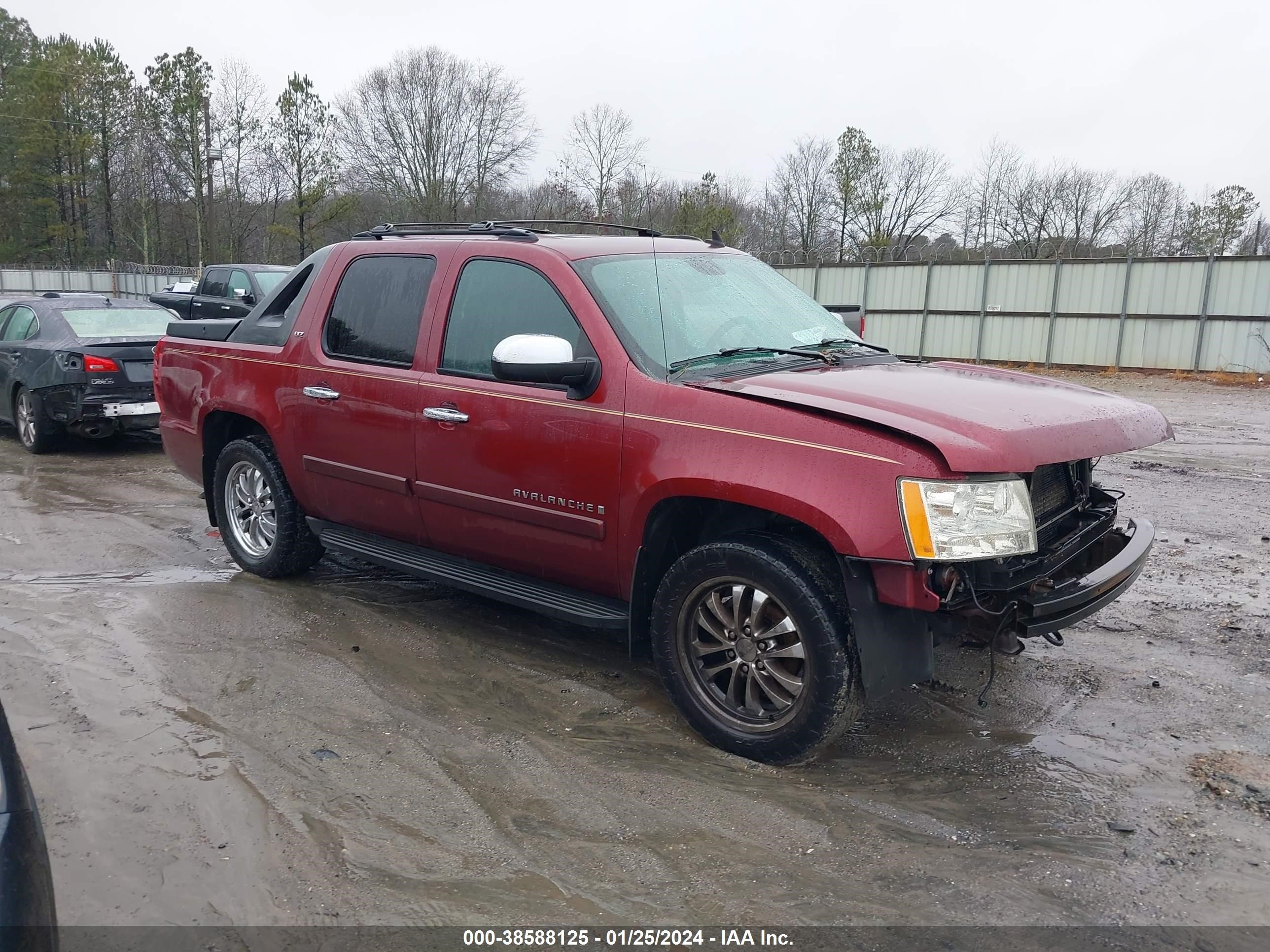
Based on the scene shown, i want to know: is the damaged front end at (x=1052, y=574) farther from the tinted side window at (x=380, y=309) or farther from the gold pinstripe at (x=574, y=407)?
the tinted side window at (x=380, y=309)

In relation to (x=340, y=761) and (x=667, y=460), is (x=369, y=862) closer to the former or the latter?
(x=340, y=761)

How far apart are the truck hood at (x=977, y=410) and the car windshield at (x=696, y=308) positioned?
1.06ft

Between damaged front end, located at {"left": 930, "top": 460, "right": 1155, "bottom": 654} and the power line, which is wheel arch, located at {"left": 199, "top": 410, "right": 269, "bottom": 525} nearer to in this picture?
damaged front end, located at {"left": 930, "top": 460, "right": 1155, "bottom": 654}

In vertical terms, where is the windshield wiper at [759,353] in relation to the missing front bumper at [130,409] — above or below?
above

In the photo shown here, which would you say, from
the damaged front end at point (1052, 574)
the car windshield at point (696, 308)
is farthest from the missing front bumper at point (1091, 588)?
the car windshield at point (696, 308)

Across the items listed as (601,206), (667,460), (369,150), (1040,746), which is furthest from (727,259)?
(369,150)

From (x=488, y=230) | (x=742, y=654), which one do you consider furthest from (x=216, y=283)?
(x=742, y=654)

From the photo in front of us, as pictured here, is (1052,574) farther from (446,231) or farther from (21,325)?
(21,325)

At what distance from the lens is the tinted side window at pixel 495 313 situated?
4246mm

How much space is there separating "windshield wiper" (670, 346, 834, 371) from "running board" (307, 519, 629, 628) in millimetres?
1055

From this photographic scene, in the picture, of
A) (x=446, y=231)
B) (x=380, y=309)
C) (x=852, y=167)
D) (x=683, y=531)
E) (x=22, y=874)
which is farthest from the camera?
(x=852, y=167)

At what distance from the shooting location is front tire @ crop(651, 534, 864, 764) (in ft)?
11.3

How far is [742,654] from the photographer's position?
3.67m

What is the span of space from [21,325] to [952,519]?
10842 mm
